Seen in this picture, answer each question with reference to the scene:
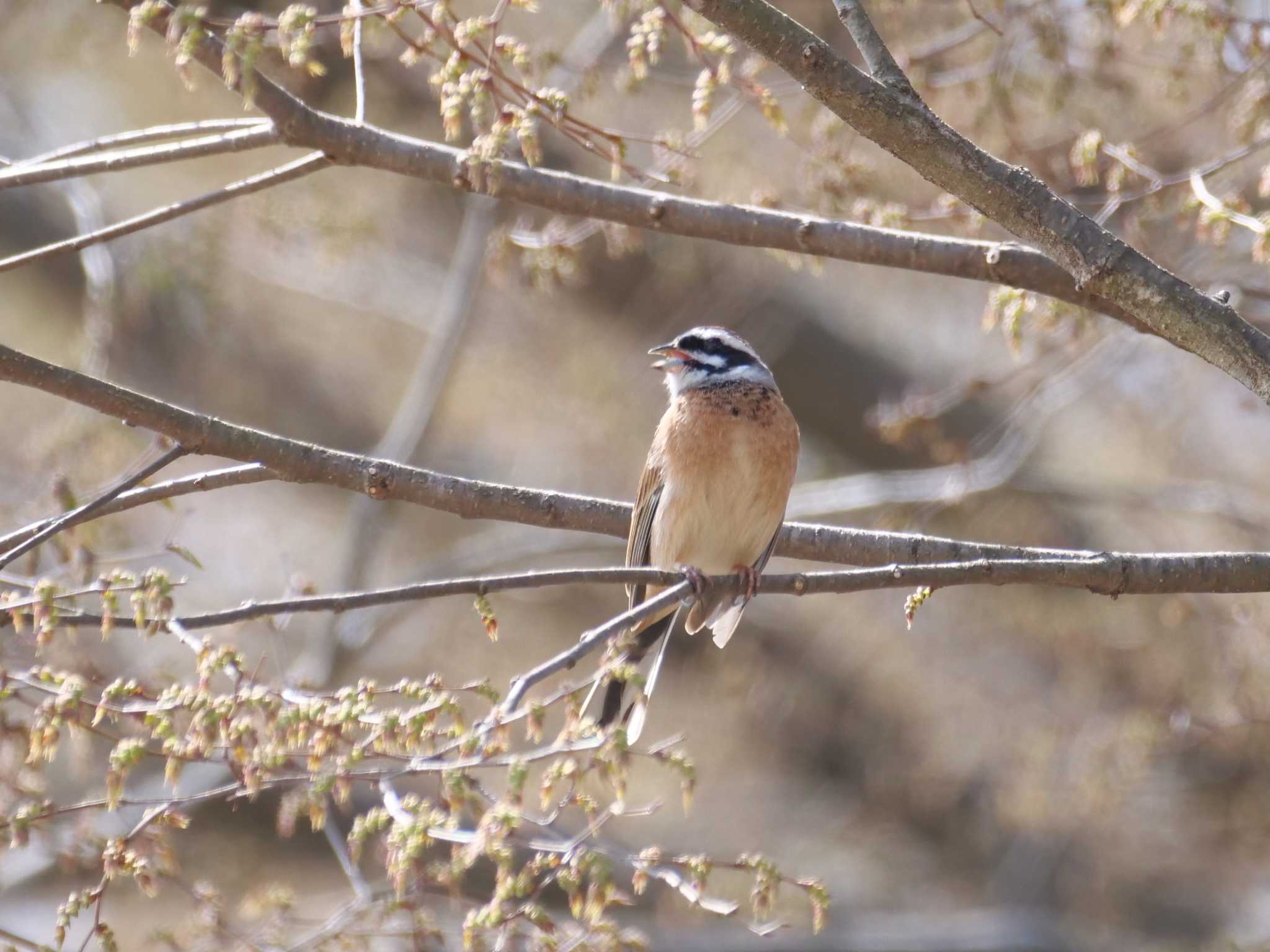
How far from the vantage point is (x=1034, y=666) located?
34.5ft

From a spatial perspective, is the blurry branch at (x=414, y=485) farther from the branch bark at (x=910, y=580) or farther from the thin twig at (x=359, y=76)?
the thin twig at (x=359, y=76)

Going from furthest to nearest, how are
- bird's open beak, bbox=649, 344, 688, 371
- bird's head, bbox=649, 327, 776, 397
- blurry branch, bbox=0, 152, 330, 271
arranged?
bird's open beak, bbox=649, 344, 688, 371 < bird's head, bbox=649, 327, 776, 397 < blurry branch, bbox=0, 152, 330, 271

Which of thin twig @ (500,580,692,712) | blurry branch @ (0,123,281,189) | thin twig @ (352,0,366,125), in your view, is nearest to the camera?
thin twig @ (500,580,692,712)

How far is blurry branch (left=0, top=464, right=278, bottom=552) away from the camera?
3.59m

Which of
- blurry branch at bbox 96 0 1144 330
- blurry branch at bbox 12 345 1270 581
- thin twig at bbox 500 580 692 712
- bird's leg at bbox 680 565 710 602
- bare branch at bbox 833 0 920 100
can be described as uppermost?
bare branch at bbox 833 0 920 100

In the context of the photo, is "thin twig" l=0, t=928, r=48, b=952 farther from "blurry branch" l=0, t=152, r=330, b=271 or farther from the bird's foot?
the bird's foot

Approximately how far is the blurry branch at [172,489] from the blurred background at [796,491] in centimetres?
331

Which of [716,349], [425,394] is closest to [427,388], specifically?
[425,394]

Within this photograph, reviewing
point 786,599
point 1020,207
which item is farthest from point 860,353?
point 1020,207

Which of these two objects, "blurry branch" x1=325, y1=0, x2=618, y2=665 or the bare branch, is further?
"blurry branch" x1=325, y1=0, x2=618, y2=665

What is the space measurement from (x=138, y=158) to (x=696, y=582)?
1998mm

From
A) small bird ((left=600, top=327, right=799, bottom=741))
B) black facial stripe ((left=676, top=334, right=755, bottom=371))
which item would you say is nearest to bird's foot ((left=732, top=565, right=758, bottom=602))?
small bird ((left=600, top=327, right=799, bottom=741))

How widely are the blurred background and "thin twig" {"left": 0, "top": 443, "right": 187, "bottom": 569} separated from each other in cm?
353

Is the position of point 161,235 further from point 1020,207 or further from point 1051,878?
point 1051,878
